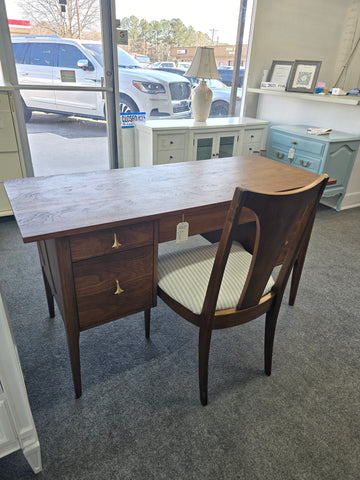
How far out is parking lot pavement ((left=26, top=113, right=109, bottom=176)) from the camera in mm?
3120

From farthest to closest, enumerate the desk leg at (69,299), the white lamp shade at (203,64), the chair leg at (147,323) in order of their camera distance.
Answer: the white lamp shade at (203,64) → the chair leg at (147,323) → the desk leg at (69,299)

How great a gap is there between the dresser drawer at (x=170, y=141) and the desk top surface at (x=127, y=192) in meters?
1.25

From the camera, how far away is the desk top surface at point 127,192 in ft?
3.64

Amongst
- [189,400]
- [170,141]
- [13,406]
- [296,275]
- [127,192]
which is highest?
[127,192]

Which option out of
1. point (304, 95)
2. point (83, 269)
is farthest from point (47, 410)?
point (304, 95)

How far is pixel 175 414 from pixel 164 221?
759 millimetres

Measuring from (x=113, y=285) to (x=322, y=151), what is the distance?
2.52 metres

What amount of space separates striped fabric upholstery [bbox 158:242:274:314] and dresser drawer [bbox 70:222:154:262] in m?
0.20

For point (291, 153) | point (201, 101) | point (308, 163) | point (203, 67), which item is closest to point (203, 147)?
point (201, 101)

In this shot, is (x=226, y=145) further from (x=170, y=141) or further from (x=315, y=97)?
(x=315, y=97)

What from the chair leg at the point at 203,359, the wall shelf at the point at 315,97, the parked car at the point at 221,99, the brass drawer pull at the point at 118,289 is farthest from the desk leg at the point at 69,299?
the parked car at the point at 221,99

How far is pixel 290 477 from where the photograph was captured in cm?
109

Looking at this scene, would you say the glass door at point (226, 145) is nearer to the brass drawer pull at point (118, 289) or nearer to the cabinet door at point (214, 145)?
the cabinet door at point (214, 145)

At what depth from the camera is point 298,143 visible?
321 cm
